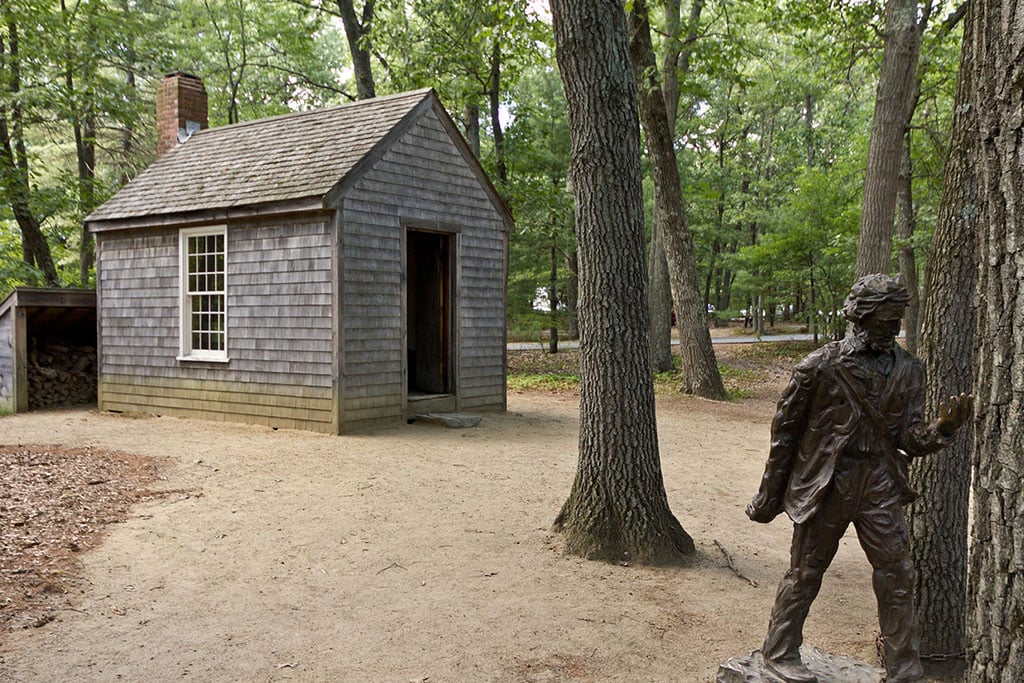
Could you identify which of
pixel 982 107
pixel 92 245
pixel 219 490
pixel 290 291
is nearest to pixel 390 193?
pixel 290 291

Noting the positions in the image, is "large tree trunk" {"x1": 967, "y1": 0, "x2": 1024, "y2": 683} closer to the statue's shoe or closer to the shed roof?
the statue's shoe

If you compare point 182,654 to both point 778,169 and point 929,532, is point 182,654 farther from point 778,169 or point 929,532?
point 778,169

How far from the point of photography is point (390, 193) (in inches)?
496

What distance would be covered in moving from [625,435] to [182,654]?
11.2 feet

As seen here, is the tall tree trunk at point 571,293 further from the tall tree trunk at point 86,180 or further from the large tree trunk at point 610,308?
the large tree trunk at point 610,308

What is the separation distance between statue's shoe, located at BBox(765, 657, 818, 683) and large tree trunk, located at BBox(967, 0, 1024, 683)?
161cm

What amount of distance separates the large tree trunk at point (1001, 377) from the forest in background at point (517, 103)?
841 cm

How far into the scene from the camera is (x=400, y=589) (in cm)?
→ 564

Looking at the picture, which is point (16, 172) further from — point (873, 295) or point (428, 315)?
point (873, 295)

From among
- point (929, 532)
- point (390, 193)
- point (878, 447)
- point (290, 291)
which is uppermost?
point (390, 193)

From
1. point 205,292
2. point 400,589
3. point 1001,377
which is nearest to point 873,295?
point 1001,377

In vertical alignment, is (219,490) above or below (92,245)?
below

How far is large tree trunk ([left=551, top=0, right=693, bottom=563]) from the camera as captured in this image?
625 cm

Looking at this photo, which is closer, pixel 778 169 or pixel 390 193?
pixel 390 193
